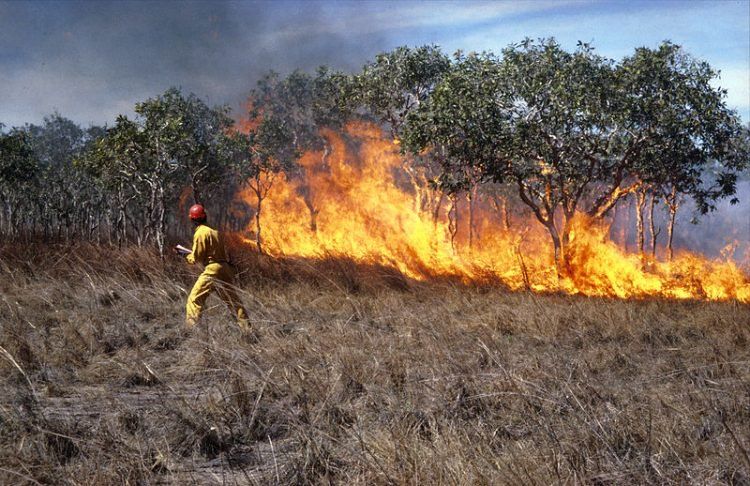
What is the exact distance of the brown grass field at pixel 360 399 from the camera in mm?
3869

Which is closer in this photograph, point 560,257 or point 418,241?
point 560,257

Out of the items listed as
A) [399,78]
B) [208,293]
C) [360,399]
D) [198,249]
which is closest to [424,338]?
[360,399]

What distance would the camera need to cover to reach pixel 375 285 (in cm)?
1474

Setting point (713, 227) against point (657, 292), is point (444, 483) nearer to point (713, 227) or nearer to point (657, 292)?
point (657, 292)

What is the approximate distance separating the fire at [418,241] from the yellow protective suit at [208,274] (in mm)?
7476

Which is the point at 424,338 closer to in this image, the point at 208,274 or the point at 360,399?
the point at 360,399

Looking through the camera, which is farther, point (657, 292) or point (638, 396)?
point (657, 292)

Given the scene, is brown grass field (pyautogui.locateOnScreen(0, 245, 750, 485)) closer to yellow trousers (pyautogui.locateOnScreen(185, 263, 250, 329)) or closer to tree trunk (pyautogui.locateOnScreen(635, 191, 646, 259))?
yellow trousers (pyautogui.locateOnScreen(185, 263, 250, 329))

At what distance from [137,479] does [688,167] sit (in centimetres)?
1904

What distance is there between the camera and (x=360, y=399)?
5363 millimetres

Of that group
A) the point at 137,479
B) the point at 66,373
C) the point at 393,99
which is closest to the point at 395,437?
the point at 137,479

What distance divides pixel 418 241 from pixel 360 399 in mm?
20951

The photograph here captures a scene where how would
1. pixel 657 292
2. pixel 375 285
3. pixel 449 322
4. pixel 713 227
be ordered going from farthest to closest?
pixel 713 227, pixel 657 292, pixel 375 285, pixel 449 322

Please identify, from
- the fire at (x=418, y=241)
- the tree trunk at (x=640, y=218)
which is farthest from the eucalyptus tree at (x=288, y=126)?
the tree trunk at (x=640, y=218)
